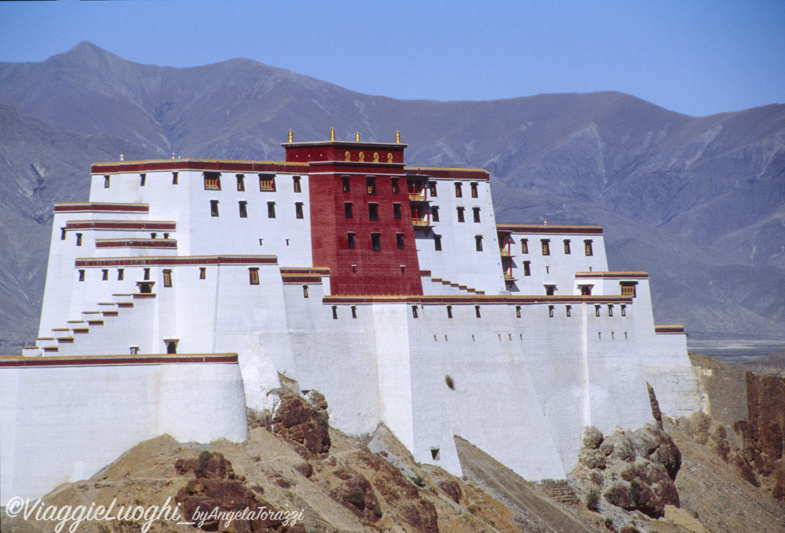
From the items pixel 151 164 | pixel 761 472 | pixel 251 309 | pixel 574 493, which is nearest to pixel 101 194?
pixel 151 164

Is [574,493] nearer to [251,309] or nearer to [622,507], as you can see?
[622,507]

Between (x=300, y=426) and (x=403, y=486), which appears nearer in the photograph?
(x=300, y=426)

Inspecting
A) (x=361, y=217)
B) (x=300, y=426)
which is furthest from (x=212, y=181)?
(x=300, y=426)

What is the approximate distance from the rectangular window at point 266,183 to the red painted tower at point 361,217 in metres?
2.65

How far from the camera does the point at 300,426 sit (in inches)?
2662

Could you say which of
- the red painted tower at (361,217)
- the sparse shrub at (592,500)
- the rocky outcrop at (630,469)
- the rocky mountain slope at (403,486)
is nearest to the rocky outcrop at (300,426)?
the rocky mountain slope at (403,486)

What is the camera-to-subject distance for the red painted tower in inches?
3135

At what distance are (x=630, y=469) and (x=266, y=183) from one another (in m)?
31.4

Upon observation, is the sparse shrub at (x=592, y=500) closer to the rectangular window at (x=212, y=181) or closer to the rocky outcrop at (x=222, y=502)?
the rocky outcrop at (x=222, y=502)

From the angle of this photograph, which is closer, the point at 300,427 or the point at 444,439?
the point at 300,427

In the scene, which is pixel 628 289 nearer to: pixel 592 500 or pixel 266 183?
pixel 592 500

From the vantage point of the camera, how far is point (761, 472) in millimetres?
94938

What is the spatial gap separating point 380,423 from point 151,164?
22217mm

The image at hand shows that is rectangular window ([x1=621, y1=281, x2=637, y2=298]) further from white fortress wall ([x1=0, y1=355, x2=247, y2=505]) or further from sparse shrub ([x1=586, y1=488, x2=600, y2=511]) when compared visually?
white fortress wall ([x1=0, y1=355, x2=247, y2=505])
